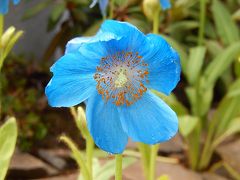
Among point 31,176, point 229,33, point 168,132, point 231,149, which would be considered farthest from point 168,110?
point 229,33

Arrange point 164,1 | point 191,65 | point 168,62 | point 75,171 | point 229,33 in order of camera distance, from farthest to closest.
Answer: point 229,33 < point 75,171 < point 191,65 < point 164,1 < point 168,62

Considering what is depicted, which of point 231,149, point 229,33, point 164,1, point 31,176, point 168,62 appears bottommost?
point 231,149

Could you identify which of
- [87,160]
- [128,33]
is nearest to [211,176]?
[87,160]

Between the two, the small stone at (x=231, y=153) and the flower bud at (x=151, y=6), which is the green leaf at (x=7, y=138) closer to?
the flower bud at (x=151, y=6)

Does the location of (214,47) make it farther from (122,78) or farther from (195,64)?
(122,78)

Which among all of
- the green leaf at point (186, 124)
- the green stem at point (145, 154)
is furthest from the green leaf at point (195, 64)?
the green stem at point (145, 154)

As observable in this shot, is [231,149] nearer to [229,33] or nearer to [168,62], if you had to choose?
[229,33]
